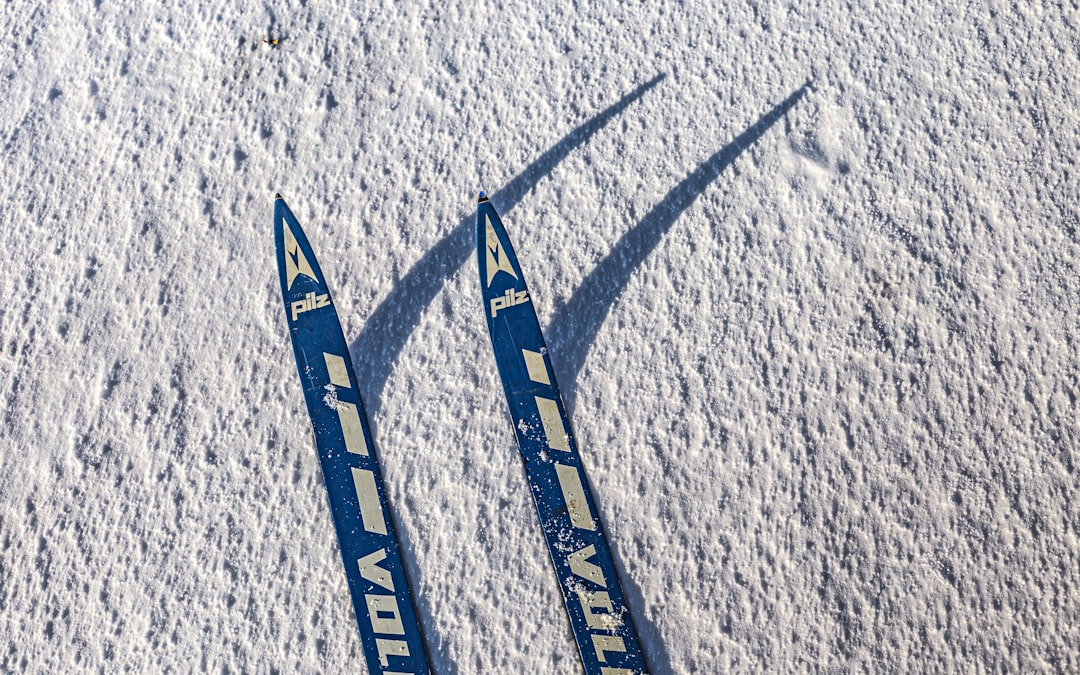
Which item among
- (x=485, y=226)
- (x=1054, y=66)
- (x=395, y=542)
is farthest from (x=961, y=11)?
(x=395, y=542)

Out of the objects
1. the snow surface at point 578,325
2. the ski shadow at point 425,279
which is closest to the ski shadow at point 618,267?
the snow surface at point 578,325

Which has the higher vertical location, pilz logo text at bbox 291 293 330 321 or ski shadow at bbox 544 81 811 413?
pilz logo text at bbox 291 293 330 321

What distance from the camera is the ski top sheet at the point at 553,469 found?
1.49 m

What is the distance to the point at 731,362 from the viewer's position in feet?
5.11

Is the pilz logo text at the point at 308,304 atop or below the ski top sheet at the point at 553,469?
atop

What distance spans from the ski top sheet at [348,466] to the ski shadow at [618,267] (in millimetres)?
490

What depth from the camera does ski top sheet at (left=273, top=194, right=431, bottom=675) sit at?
150 centimetres

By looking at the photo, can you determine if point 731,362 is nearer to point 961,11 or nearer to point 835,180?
point 835,180

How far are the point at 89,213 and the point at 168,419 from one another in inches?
23.0

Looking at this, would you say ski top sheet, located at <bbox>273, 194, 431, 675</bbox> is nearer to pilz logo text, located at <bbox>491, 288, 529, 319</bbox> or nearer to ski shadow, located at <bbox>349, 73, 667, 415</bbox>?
ski shadow, located at <bbox>349, 73, 667, 415</bbox>

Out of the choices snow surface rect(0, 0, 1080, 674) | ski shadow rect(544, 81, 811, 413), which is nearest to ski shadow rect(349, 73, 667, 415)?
snow surface rect(0, 0, 1080, 674)

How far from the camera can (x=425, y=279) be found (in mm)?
1626

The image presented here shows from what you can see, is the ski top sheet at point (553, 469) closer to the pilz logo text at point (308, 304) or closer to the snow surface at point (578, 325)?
the snow surface at point (578, 325)

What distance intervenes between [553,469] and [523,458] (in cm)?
7
